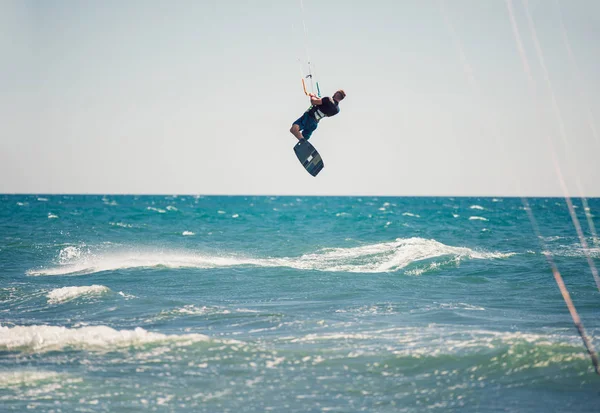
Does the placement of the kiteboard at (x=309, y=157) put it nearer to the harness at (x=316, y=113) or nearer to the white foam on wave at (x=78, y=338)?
the harness at (x=316, y=113)

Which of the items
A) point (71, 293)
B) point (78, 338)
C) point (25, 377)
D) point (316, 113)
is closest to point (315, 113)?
point (316, 113)

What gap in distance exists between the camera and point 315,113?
37.9 feet

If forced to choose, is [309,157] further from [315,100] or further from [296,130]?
[315,100]

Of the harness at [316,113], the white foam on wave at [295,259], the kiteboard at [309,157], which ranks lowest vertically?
the white foam on wave at [295,259]

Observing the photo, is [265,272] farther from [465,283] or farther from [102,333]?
[102,333]

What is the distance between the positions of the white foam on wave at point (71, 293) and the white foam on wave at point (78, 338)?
3.58 meters

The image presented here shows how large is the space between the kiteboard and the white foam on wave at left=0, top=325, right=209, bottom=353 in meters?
4.23

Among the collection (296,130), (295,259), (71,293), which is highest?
(296,130)

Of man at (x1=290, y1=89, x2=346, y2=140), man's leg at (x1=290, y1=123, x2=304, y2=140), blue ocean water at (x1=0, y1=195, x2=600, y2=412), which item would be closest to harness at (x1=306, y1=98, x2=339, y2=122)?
man at (x1=290, y1=89, x2=346, y2=140)

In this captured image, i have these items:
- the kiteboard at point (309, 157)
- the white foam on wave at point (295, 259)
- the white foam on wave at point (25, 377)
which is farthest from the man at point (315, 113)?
the white foam on wave at point (295, 259)

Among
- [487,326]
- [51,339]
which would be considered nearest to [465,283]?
[487,326]

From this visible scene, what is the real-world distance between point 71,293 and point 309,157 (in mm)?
7901

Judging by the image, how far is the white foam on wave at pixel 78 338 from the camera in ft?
35.0

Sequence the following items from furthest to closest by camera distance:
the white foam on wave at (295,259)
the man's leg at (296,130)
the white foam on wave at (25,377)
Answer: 1. the white foam on wave at (295,259)
2. the man's leg at (296,130)
3. the white foam on wave at (25,377)
